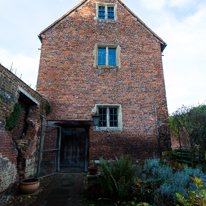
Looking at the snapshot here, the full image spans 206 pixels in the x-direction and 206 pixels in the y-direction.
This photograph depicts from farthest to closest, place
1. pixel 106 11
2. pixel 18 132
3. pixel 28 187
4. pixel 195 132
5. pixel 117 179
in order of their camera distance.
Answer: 1. pixel 106 11
2. pixel 195 132
3. pixel 18 132
4. pixel 28 187
5. pixel 117 179

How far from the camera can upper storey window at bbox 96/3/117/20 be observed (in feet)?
28.2

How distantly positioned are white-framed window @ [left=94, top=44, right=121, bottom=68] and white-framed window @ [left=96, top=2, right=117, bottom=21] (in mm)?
1887

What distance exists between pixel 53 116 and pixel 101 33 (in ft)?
17.1

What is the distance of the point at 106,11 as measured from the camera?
8664 millimetres

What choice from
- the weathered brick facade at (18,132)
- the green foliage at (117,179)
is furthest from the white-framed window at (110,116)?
the green foliage at (117,179)

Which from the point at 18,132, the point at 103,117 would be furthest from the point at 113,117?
the point at 18,132

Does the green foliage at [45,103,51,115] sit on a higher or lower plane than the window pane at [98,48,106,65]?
lower

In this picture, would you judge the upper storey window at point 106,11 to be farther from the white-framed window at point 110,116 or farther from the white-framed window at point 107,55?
the white-framed window at point 110,116

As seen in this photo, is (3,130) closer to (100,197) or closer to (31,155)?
(31,155)

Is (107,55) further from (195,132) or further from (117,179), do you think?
(117,179)

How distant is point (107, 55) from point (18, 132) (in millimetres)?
5589

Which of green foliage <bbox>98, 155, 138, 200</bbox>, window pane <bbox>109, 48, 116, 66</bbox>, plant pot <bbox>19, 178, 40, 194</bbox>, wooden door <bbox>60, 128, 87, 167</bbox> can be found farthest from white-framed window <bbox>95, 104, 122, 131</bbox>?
plant pot <bbox>19, 178, 40, 194</bbox>

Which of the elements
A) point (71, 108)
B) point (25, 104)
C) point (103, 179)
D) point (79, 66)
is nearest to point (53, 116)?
point (71, 108)

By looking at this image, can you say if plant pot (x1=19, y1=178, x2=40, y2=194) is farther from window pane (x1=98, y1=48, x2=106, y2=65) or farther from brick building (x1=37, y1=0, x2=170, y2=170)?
window pane (x1=98, y1=48, x2=106, y2=65)
